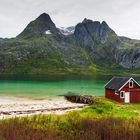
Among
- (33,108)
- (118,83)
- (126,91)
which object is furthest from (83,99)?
(33,108)

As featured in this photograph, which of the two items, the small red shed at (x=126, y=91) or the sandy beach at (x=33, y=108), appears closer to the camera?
the sandy beach at (x=33, y=108)

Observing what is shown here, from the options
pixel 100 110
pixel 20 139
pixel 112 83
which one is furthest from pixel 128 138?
pixel 112 83

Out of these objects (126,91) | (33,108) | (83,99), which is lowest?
(33,108)

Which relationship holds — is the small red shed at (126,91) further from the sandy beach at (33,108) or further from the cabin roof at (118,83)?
the sandy beach at (33,108)

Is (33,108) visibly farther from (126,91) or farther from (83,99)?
(126,91)

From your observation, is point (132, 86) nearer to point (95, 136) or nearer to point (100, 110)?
point (100, 110)

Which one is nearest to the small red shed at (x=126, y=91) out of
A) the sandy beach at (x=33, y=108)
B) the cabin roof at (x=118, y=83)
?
the cabin roof at (x=118, y=83)

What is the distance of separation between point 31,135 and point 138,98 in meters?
67.8

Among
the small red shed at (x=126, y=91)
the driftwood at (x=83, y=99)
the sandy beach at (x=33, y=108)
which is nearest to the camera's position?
the sandy beach at (x=33, y=108)

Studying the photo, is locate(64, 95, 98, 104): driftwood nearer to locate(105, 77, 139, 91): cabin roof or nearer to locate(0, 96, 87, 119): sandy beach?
locate(0, 96, 87, 119): sandy beach

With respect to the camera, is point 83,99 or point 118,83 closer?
point 118,83

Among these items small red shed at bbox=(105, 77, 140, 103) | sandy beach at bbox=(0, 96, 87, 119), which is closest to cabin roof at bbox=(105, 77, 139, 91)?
small red shed at bbox=(105, 77, 140, 103)

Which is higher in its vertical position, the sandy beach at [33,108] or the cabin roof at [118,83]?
the cabin roof at [118,83]

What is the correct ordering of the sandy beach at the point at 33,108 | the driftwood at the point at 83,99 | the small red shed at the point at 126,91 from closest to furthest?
1. the sandy beach at the point at 33,108
2. the small red shed at the point at 126,91
3. the driftwood at the point at 83,99
